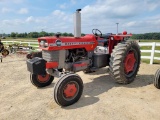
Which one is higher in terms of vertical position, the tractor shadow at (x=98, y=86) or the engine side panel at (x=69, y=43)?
the engine side panel at (x=69, y=43)

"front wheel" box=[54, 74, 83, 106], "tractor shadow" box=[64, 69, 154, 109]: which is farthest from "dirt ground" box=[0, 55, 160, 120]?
"front wheel" box=[54, 74, 83, 106]

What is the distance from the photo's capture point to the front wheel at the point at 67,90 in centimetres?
423

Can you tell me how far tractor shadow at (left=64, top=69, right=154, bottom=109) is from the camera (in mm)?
4623

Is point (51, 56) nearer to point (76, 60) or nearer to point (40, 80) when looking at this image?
point (76, 60)

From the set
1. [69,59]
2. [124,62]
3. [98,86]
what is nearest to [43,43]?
[69,59]

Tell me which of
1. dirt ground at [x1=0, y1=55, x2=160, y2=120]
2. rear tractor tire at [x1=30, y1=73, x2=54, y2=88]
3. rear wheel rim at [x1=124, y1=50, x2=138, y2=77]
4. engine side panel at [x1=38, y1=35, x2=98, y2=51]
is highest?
engine side panel at [x1=38, y1=35, x2=98, y2=51]

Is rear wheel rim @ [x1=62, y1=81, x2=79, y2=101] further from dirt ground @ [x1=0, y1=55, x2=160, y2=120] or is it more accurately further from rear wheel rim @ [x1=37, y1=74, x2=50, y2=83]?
rear wheel rim @ [x1=37, y1=74, x2=50, y2=83]

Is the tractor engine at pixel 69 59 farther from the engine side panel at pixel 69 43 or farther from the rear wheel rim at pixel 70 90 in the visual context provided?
the rear wheel rim at pixel 70 90

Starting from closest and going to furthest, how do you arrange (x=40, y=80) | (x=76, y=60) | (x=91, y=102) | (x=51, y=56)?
1. (x=91, y=102)
2. (x=51, y=56)
3. (x=76, y=60)
4. (x=40, y=80)

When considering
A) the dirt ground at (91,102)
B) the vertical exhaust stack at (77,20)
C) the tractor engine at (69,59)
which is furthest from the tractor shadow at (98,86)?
the vertical exhaust stack at (77,20)

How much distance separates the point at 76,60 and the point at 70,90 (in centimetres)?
132

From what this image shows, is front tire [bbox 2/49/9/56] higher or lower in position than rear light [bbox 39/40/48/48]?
lower

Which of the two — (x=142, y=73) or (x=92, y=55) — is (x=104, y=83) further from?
(x=142, y=73)

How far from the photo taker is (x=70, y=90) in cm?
447
